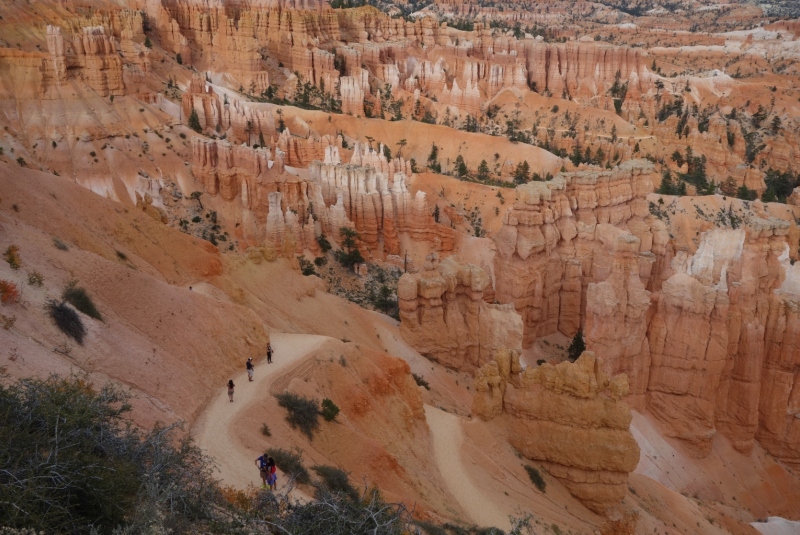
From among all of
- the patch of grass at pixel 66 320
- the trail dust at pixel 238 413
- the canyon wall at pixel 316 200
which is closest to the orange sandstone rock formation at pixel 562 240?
the canyon wall at pixel 316 200

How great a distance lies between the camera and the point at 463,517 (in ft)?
57.6

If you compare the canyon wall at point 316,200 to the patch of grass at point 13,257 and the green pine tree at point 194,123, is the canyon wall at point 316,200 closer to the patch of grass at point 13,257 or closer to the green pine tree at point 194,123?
the green pine tree at point 194,123

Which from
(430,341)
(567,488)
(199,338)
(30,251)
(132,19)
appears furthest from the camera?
(132,19)

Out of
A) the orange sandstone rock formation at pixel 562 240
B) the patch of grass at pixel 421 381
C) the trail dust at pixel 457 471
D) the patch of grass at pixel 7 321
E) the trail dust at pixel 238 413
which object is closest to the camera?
the patch of grass at pixel 7 321

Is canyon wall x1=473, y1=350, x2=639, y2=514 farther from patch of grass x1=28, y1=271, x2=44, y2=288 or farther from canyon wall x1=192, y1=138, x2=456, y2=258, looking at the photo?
canyon wall x1=192, y1=138, x2=456, y2=258

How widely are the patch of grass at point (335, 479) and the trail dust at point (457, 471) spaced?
4.77 metres

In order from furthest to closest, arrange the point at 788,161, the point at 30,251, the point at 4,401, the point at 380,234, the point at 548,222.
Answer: the point at 788,161 < the point at 380,234 < the point at 548,222 < the point at 30,251 < the point at 4,401

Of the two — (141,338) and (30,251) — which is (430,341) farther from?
(30,251)

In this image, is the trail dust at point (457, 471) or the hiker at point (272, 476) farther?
the trail dust at point (457, 471)

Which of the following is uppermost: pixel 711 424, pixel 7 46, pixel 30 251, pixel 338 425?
pixel 7 46

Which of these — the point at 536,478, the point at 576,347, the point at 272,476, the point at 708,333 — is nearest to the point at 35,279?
the point at 272,476

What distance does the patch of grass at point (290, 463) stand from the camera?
1409cm

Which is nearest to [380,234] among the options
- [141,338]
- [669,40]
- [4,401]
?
[141,338]

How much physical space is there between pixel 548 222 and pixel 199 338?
80.0 ft
